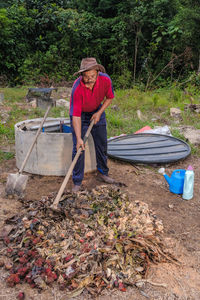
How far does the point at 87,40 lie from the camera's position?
11.1 meters

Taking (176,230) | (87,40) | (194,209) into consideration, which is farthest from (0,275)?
(87,40)

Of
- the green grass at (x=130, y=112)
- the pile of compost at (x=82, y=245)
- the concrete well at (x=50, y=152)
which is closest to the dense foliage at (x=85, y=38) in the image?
the green grass at (x=130, y=112)

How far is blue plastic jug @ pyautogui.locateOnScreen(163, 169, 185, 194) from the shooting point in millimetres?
3159

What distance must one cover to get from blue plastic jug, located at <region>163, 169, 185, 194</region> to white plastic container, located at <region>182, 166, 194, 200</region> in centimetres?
7

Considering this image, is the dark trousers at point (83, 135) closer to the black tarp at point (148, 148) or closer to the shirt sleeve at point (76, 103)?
the shirt sleeve at point (76, 103)

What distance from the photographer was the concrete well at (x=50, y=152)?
3418 millimetres

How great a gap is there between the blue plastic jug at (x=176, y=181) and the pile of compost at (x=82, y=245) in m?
0.60

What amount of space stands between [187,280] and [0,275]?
1360 millimetres

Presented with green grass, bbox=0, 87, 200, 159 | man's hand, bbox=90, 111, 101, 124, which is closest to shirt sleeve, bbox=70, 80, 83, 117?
man's hand, bbox=90, 111, 101, 124

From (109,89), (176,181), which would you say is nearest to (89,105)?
(109,89)

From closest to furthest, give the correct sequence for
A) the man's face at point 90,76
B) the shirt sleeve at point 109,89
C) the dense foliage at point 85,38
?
1. the man's face at point 90,76
2. the shirt sleeve at point 109,89
3. the dense foliage at point 85,38

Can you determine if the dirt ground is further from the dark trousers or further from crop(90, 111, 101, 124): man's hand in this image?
crop(90, 111, 101, 124): man's hand

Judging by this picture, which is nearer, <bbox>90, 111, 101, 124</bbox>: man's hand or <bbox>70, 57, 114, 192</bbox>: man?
<bbox>70, 57, 114, 192</bbox>: man

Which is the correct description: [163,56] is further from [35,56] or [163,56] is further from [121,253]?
[121,253]
